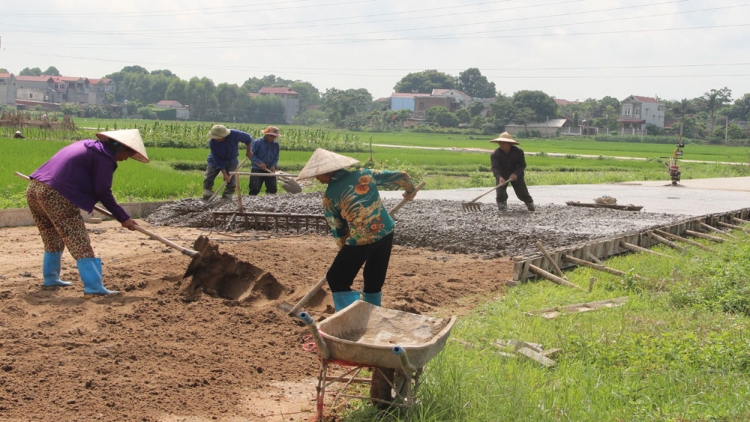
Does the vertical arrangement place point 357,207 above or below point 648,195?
above

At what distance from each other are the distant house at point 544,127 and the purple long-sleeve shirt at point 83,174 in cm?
7579

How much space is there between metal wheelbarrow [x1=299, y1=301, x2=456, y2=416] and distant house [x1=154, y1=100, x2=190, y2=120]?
95469mm

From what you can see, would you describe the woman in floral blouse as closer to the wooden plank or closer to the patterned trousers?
the wooden plank

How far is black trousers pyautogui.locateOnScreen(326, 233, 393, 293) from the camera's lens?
551cm

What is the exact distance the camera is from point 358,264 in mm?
5527

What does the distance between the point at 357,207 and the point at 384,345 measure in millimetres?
1575

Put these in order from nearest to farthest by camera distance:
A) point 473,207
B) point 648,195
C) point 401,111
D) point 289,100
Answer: point 473,207
point 648,195
point 401,111
point 289,100

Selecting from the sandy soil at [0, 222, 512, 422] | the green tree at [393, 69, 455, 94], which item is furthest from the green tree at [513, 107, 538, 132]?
the sandy soil at [0, 222, 512, 422]

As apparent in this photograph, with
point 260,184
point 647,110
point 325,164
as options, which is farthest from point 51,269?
point 647,110

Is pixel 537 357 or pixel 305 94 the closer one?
pixel 537 357

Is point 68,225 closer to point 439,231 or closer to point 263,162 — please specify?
point 439,231

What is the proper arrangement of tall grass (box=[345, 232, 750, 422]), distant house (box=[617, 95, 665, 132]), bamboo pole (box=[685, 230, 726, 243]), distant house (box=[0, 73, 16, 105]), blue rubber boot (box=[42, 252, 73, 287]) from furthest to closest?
distant house (box=[617, 95, 665, 132]) → distant house (box=[0, 73, 16, 105]) → bamboo pole (box=[685, 230, 726, 243]) → blue rubber boot (box=[42, 252, 73, 287]) → tall grass (box=[345, 232, 750, 422])

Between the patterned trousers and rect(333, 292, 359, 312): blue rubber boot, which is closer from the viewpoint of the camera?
rect(333, 292, 359, 312): blue rubber boot

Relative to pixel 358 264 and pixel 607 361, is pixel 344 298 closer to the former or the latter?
pixel 358 264
